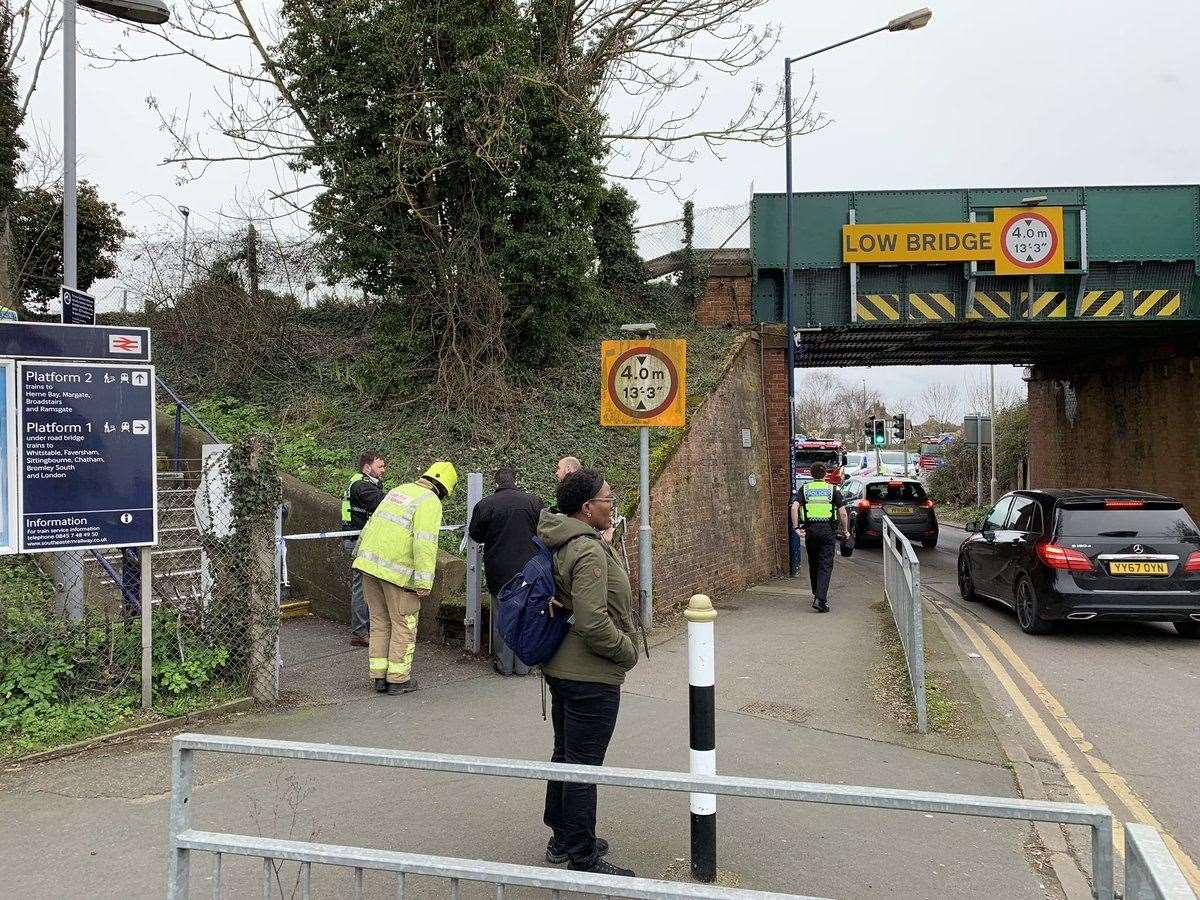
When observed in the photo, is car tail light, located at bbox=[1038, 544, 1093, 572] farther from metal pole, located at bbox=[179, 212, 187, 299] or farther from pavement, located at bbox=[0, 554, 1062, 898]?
metal pole, located at bbox=[179, 212, 187, 299]

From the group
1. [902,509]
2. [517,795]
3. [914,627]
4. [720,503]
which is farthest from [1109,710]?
[902,509]

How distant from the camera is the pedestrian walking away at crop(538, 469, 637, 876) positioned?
3.88 m

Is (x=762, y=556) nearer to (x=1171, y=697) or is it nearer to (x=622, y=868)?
(x=1171, y=697)

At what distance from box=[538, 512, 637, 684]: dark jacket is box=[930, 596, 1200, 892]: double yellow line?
2.39 metres

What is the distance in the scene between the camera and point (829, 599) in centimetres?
1284

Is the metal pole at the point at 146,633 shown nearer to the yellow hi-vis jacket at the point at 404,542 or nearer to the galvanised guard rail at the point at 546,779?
the yellow hi-vis jacket at the point at 404,542

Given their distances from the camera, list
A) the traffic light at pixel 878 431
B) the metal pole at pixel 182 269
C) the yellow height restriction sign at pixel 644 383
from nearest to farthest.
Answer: the yellow height restriction sign at pixel 644 383
the metal pole at pixel 182 269
the traffic light at pixel 878 431

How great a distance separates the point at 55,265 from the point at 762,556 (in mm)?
17462

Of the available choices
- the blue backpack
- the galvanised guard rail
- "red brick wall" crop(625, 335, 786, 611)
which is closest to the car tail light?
"red brick wall" crop(625, 335, 786, 611)

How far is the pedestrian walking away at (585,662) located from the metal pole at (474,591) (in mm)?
4247

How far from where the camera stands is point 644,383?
9.38 metres

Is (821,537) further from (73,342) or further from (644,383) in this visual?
(73,342)

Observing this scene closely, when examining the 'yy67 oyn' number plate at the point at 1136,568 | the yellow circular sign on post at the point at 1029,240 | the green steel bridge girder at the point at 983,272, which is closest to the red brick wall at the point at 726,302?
the green steel bridge girder at the point at 983,272

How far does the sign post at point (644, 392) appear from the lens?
365 inches
